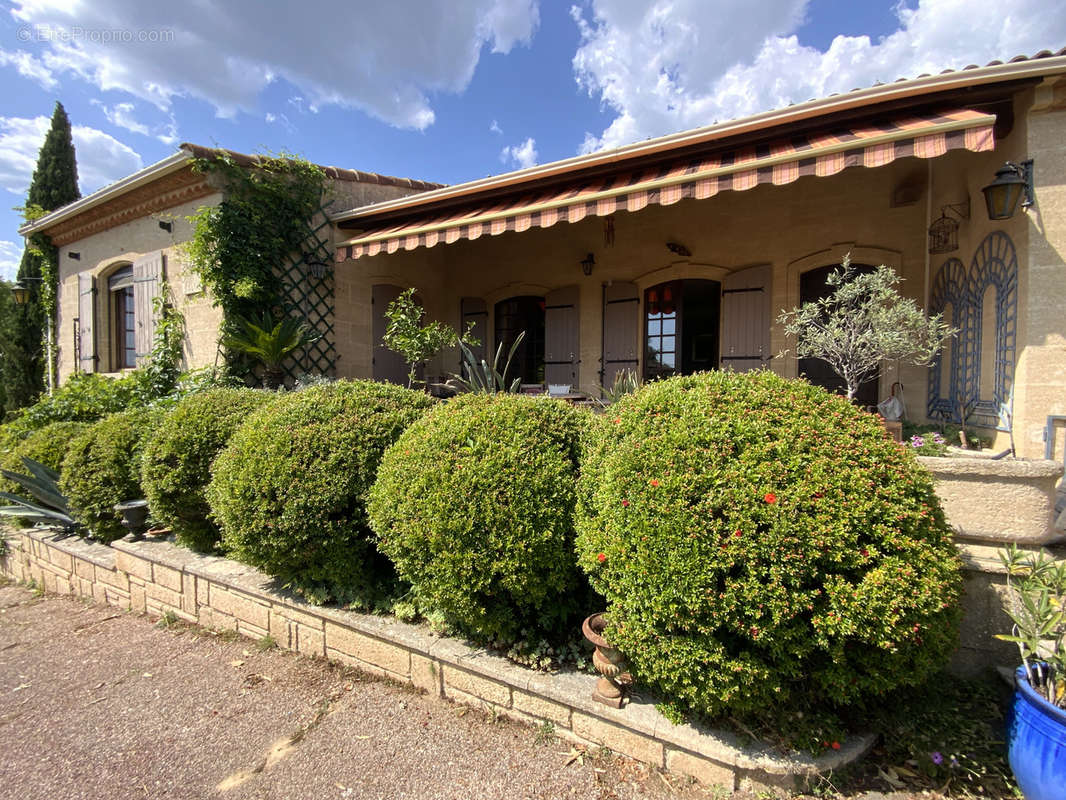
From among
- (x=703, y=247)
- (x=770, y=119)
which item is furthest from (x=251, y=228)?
(x=770, y=119)

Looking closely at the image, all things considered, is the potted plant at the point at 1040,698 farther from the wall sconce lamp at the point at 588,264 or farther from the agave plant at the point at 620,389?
the wall sconce lamp at the point at 588,264

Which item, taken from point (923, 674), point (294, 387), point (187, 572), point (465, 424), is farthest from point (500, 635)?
point (294, 387)

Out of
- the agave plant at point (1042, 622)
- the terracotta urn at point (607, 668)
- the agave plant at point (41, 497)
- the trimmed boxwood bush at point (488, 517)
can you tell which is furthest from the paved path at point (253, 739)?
the agave plant at point (41, 497)

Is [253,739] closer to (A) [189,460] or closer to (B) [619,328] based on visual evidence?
(A) [189,460]

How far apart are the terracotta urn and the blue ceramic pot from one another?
1.37 m

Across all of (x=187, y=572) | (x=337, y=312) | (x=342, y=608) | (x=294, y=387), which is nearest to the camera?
(x=342, y=608)

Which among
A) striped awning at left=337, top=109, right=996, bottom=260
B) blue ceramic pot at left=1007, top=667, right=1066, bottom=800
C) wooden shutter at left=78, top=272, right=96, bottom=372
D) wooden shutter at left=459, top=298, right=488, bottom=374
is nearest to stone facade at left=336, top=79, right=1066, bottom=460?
wooden shutter at left=459, top=298, right=488, bottom=374

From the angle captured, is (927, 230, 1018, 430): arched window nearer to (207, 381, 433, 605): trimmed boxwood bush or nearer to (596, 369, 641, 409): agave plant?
(596, 369, 641, 409): agave plant

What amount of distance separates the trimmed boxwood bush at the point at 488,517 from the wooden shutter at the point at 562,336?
561cm

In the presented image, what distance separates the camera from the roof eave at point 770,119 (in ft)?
11.9

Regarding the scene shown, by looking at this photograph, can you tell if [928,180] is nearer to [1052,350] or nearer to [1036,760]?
[1052,350]

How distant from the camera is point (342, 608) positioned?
2982 millimetres

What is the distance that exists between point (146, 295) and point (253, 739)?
7.98 m

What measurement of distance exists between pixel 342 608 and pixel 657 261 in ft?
21.0
